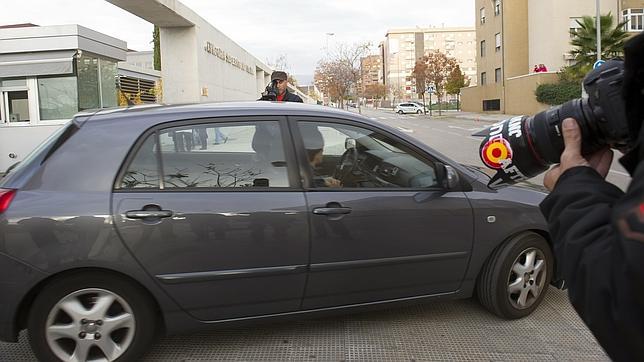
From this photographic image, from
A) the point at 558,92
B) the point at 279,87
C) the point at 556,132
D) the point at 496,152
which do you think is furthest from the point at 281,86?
the point at 558,92

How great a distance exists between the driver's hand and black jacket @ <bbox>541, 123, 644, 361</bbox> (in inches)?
81.1

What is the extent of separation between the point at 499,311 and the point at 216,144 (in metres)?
2.17

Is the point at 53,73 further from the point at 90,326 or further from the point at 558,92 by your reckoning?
the point at 558,92

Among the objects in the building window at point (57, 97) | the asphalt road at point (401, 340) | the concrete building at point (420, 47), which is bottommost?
the asphalt road at point (401, 340)

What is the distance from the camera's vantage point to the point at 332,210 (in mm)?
3129

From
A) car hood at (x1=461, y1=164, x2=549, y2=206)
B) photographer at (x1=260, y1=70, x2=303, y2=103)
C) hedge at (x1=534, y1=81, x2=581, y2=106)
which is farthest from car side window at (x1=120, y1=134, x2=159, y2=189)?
hedge at (x1=534, y1=81, x2=581, y2=106)

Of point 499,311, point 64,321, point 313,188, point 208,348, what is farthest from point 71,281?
point 499,311

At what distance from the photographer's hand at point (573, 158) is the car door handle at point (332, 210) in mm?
1808

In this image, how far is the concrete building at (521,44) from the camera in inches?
1377

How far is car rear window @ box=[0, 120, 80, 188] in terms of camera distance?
2.95 m

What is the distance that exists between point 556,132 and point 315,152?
200cm

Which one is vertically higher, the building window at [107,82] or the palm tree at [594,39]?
the palm tree at [594,39]

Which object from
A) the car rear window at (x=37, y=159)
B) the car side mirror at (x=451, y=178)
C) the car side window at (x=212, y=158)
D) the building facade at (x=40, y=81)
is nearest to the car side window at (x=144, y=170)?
the car side window at (x=212, y=158)

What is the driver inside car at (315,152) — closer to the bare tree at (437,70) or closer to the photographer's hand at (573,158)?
the photographer's hand at (573,158)
